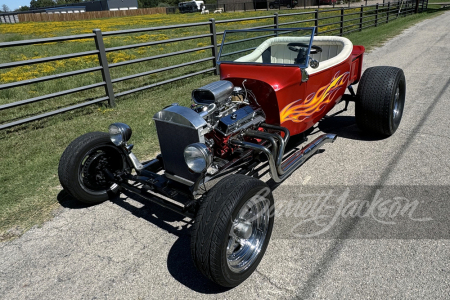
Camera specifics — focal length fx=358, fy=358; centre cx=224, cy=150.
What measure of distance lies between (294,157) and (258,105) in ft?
2.25

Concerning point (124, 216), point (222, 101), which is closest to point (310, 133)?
point (222, 101)

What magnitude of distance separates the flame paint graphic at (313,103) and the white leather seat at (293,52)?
0.27m

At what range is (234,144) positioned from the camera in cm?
340

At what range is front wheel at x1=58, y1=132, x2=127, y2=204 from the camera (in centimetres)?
345

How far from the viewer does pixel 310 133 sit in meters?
5.39

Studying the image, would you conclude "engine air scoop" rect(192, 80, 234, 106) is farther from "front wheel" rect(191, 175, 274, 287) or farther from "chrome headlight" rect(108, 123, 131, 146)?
"front wheel" rect(191, 175, 274, 287)

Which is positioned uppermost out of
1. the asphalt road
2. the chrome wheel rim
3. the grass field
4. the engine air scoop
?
the engine air scoop

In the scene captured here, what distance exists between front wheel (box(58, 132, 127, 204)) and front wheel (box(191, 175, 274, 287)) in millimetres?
1572

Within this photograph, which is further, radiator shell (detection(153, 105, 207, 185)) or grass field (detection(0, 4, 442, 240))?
grass field (detection(0, 4, 442, 240))

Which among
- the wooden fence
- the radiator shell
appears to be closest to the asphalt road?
the radiator shell

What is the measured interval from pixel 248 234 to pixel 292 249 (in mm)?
437

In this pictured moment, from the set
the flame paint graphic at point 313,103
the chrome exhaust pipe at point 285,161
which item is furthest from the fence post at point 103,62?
the chrome exhaust pipe at point 285,161

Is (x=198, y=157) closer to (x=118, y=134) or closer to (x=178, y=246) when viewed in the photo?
(x=178, y=246)

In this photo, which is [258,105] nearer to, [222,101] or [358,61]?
[222,101]
